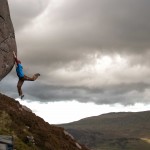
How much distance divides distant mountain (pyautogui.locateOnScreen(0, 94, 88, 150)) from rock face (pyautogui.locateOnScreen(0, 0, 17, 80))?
71.3 ft

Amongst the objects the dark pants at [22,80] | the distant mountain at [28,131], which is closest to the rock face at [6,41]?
the dark pants at [22,80]

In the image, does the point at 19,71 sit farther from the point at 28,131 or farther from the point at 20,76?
the point at 28,131

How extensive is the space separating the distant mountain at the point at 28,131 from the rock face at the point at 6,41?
21.7 m

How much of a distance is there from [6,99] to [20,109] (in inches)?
112

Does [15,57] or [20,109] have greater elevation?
[20,109]

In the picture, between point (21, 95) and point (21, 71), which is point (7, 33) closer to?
point (21, 71)

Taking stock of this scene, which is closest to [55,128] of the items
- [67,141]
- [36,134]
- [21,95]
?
[67,141]

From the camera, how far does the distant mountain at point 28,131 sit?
4016 cm

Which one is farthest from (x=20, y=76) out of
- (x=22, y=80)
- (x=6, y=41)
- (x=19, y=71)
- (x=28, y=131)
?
(x=28, y=131)

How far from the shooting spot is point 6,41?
1652 centimetres

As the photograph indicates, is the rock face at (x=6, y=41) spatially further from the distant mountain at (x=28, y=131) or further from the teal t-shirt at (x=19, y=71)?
the distant mountain at (x=28, y=131)

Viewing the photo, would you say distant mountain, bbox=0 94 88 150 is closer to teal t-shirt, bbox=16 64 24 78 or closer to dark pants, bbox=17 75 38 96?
dark pants, bbox=17 75 38 96

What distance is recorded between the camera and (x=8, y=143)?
87.0 ft

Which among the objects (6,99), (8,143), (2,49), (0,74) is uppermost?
(6,99)
